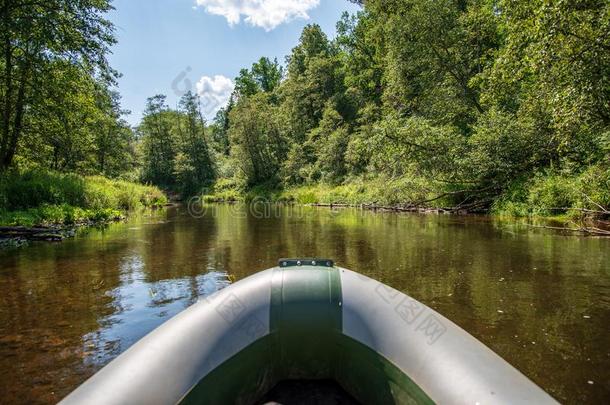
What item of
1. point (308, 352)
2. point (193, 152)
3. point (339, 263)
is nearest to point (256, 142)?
point (193, 152)

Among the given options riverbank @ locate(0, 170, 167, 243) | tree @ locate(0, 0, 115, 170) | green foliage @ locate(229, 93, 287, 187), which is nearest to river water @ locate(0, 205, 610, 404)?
riverbank @ locate(0, 170, 167, 243)

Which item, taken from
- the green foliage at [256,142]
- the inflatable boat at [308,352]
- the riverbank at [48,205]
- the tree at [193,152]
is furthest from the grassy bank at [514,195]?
the tree at [193,152]

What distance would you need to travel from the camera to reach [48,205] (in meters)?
11.9

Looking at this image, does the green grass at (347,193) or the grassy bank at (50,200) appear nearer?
the grassy bank at (50,200)

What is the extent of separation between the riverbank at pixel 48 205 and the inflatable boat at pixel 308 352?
9.12 metres

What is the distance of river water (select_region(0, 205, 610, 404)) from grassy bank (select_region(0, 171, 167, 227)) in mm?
2624

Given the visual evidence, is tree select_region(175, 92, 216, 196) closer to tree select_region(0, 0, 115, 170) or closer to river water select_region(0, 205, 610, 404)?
tree select_region(0, 0, 115, 170)

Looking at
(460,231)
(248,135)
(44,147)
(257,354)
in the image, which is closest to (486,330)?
(257,354)

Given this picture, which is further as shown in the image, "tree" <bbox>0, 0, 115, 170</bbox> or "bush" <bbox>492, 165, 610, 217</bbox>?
"tree" <bbox>0, 0, 115, 170</bbox>

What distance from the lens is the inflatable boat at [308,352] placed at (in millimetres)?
1458

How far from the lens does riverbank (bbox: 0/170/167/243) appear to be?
9367 millimetres

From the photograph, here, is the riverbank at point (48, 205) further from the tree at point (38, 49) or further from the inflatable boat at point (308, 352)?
the inflatable boat at point (308, 352)

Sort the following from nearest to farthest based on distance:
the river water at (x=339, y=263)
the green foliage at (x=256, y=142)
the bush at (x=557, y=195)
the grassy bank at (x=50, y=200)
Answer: the river water at (x=339, y=263) → the bush at (x=557, y=195) → the grassy bank at (x=50, y=200) → the green foliage at (x=256, y=142)

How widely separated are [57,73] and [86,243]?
7.47 m
